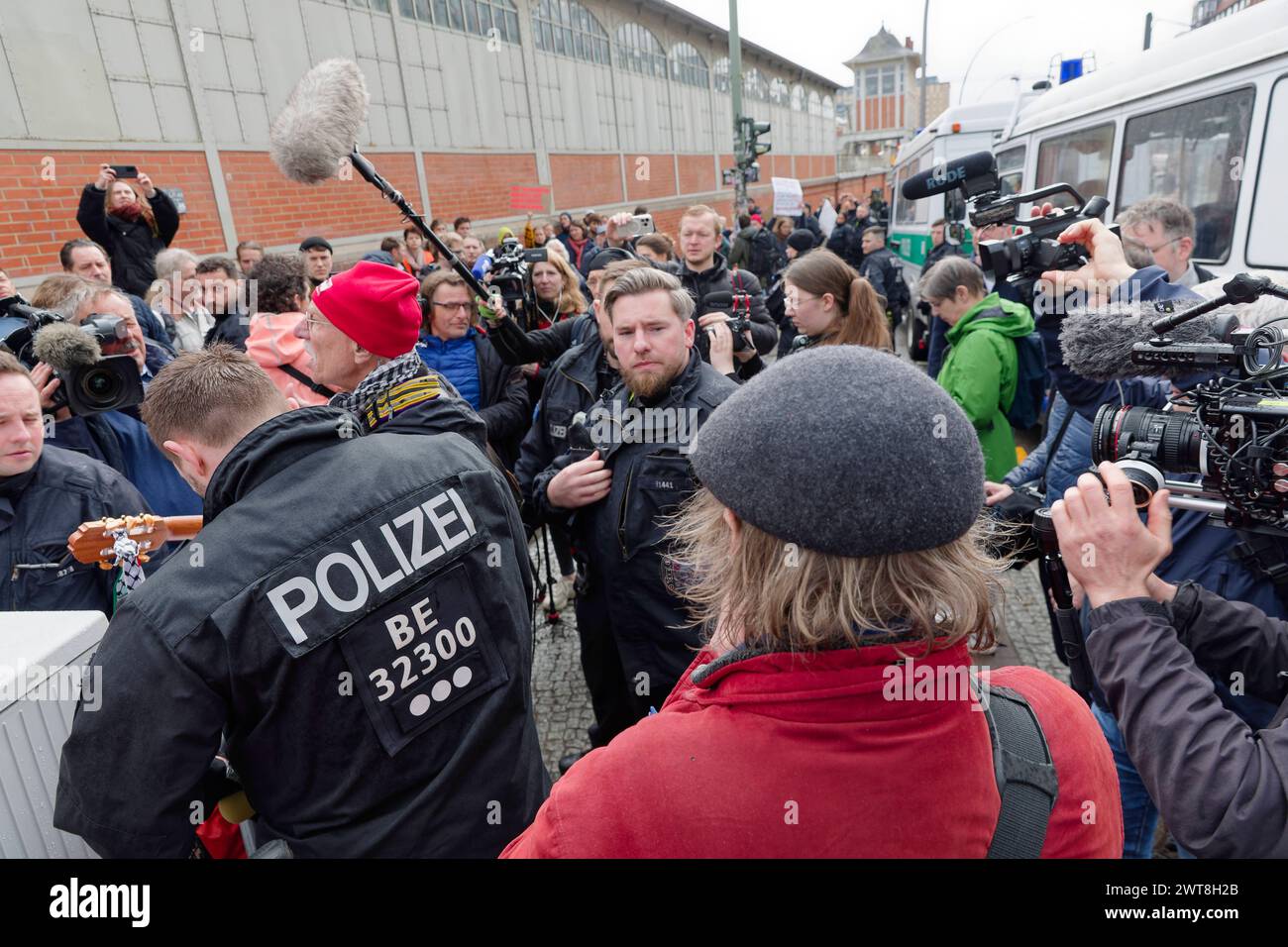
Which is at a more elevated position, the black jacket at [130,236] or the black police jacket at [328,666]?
the black jacket at [130,236]

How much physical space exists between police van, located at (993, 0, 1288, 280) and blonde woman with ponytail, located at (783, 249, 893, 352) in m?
2.30

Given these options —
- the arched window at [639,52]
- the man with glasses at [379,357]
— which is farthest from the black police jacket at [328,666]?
the arched window at [639,52]

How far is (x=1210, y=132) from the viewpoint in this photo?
4348 mm

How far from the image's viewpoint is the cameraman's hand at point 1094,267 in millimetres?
2482

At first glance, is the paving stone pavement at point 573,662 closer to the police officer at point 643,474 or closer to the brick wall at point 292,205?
the police officer at point 643,474

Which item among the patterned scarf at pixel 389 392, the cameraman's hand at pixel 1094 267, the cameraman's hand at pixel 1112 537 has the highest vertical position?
the cameraman's hand at pixel 1094 267

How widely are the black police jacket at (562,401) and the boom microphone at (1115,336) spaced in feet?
5.41

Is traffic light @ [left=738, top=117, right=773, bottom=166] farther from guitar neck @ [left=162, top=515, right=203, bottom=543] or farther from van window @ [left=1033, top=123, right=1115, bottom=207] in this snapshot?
guitar neck @ [left=162, top=515, right=203, bottom=543]

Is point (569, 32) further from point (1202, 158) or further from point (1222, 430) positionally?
point (1222, 430)

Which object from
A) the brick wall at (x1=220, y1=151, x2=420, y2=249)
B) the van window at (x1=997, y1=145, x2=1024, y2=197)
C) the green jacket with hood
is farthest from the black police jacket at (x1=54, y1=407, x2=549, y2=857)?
the van window at (x1=997, y1=145, x2=1024, y2=197)

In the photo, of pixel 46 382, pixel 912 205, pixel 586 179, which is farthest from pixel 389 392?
pixel 586 179

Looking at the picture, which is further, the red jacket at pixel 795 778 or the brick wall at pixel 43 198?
the brick wall at pixel 43 198

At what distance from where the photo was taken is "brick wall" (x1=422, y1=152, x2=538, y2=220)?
1266cm

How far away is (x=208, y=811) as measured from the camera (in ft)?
5.18
